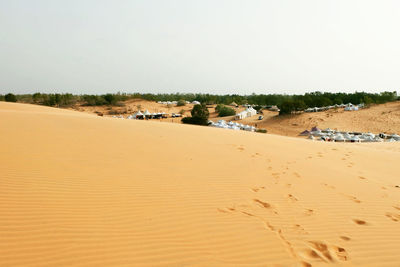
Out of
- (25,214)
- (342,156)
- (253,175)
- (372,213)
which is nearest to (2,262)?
(25,214)

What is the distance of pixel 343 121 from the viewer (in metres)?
39.8

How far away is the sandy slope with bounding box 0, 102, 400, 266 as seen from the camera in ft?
8.01

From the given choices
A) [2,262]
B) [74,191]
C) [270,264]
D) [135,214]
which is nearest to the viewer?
[2,262]

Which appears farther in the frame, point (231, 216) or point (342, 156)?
point (342, 156)

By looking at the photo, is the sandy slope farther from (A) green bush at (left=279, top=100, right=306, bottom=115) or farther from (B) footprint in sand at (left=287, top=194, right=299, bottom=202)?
(A) green bush at (left=279, top=100, right=306, bottom=115)

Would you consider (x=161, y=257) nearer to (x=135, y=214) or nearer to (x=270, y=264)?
(x=135, y=214)

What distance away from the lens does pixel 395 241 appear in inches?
115

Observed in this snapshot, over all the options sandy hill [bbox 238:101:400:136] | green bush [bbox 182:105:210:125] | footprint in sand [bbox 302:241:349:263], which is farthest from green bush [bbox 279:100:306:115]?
footprint in sand [bbox 302:241:349:263]

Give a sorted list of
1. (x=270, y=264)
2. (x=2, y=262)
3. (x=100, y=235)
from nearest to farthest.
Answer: (x=2, y=262) → (x=270, y=264) → (x=100, y=235)

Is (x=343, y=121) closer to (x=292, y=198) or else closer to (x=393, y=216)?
(x=393, y=216)

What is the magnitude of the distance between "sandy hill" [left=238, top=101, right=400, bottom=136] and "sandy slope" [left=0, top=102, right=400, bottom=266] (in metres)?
31.1

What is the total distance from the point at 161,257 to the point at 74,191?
194cm

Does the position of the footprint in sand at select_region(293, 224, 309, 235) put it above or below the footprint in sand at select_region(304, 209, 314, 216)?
above

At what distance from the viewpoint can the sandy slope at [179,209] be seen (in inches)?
96.1
